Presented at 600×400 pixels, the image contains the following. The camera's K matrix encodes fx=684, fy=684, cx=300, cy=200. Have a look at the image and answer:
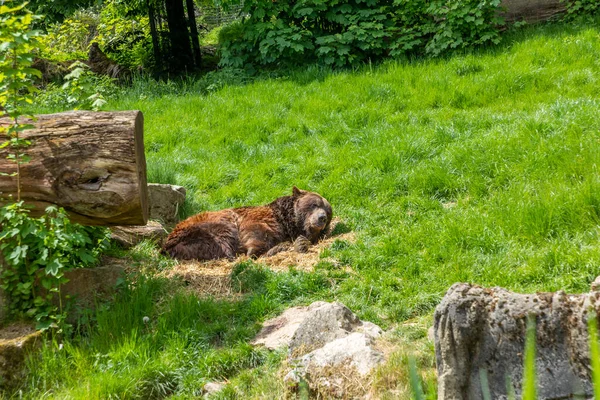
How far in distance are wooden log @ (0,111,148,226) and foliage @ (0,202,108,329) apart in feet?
0.56

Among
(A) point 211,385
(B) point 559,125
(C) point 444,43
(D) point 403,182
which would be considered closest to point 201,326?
(A) point 211,385

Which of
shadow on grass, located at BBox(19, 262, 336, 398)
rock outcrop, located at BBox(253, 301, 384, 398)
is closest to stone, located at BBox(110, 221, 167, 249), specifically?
shadow on grass, located at BBox(19, 262, 336, 398)

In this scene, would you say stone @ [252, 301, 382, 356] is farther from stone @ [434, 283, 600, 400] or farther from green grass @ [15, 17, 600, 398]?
stone @ [434, 283, 600, 400]

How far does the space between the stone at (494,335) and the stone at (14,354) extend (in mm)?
3409

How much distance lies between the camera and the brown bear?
26.0 ft

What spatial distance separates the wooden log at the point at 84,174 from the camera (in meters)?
5.97

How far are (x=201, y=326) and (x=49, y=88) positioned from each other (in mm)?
9975

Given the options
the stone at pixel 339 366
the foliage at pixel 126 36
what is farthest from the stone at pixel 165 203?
the foliage at pixel 126 36

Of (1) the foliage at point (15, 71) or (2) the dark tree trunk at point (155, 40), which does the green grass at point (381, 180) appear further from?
(2) the dark tree trunk at point (155, 40)

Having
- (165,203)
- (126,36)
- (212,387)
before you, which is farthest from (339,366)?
(126,36)

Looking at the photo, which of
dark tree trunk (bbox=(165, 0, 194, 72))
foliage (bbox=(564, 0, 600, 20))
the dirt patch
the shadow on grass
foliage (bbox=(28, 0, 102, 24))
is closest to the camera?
the shadow on grass

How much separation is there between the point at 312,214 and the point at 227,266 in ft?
4.14

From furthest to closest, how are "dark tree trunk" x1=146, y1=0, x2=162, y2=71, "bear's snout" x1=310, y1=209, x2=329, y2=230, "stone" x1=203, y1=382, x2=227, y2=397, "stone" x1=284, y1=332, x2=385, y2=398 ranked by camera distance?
"dark tree trunk" x1=146, y1=0, x2=162, y2=71
"bear's snout" x1=310, y1=209, x2=329, y2=230
"stone" x1=203, y1=382, x2=227, y2=397
"stone" x1=284, y1=332, x2=385, y2=398

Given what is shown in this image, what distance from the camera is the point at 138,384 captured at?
17.0ft
